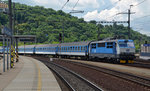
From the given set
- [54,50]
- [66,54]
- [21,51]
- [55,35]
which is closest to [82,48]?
[66,54]

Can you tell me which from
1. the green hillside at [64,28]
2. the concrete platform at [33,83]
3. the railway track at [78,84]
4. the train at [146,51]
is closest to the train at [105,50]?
the green hillside at [64,28]

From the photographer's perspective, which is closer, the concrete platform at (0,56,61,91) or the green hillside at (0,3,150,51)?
the concrete platform at (0,56,61,91)

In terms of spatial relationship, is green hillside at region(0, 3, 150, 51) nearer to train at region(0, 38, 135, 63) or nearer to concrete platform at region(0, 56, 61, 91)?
train at region(0, 38, 135, 63)

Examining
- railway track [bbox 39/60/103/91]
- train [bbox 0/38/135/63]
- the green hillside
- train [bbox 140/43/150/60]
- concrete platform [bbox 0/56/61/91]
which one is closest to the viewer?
concrete platform [bbox 0/56/61/91]

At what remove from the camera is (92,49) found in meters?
35.7

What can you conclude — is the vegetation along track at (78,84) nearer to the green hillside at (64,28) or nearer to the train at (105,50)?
the train at (105,50)

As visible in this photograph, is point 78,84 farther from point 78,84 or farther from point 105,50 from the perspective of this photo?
point 105,50

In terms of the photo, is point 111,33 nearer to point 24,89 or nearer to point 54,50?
point 54,50

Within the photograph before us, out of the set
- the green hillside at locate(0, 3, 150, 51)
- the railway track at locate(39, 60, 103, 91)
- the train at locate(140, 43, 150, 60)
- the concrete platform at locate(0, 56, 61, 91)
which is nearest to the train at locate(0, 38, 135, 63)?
the green hillside at locate(0, 3, 150, 51)

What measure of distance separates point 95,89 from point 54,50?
146 feet

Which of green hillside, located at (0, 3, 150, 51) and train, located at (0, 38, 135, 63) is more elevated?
green hillside, located at (0, 3, 150, 51)

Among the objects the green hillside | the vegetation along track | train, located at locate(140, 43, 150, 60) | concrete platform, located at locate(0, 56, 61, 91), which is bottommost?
the vegetation along track

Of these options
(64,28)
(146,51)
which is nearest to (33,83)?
(146,51)

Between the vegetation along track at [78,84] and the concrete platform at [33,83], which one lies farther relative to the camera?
the vegetation along track at [78,84]
